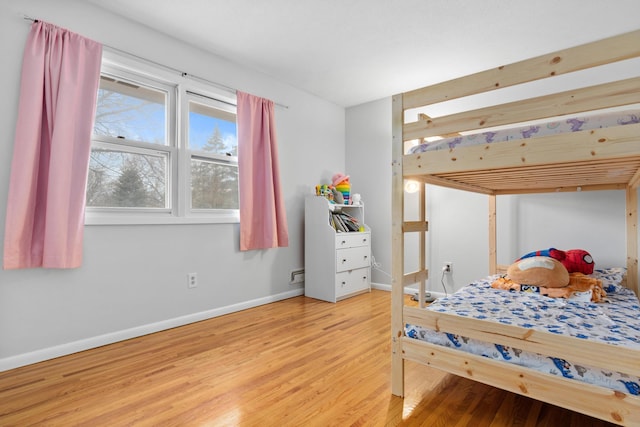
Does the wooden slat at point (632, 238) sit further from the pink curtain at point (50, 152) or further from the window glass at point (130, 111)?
the pink curtain at point (50, 152)

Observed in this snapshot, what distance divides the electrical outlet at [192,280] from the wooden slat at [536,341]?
182 cm

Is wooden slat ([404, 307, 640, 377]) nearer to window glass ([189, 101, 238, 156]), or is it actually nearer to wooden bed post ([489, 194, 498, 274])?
wooden bed post ([489, 194, 498, 274])

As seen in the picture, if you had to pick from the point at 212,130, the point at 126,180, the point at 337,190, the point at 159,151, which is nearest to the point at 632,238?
the point at 337,190

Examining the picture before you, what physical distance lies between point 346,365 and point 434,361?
0.59m

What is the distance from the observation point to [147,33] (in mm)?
2496

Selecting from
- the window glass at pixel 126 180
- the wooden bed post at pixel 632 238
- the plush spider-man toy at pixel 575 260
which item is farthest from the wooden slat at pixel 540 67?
the window glass at pixel 126 180

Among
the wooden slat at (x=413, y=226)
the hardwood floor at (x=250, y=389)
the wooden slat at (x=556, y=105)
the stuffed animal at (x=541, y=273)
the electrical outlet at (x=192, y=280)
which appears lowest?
the hardwood floor at (x=250, y=389)

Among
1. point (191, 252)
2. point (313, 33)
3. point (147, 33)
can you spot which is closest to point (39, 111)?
point (147, 33)

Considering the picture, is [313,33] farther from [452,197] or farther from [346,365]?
[346,365]

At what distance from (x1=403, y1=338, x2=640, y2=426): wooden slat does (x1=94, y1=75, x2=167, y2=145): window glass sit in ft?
7.62

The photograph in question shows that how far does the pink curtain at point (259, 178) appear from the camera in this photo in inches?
118

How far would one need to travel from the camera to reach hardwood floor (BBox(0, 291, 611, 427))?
1.41 m

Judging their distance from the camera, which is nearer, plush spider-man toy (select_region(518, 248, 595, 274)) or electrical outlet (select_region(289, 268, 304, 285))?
plush spider-man toy (select_region(518, 248, 595, 274))

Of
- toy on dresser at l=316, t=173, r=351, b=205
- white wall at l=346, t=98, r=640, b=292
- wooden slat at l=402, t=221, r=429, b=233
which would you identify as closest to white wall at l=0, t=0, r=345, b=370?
toy on dresser at l=316, t=173, r=351, b=205
